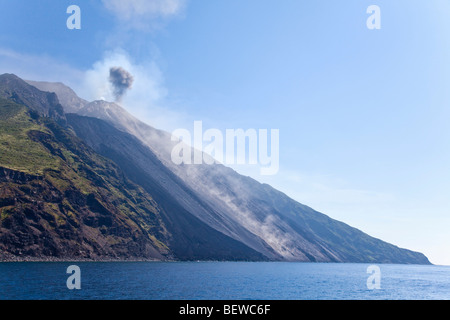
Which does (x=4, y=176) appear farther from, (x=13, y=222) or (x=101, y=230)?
(x=101, y=230)

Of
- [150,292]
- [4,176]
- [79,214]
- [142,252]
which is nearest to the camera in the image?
[150,292]

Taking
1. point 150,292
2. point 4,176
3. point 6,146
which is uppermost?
point 6,146

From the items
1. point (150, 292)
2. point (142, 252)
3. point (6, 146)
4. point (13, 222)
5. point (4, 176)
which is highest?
point (6, 146)

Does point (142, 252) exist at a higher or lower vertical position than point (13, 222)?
lower

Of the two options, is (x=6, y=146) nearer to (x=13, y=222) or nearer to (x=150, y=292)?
(x=13, y=222)
